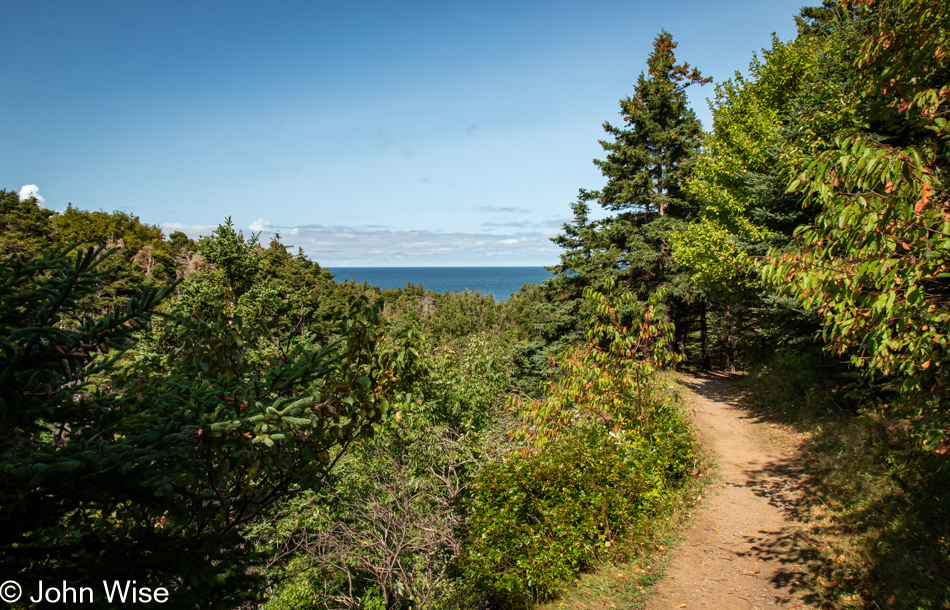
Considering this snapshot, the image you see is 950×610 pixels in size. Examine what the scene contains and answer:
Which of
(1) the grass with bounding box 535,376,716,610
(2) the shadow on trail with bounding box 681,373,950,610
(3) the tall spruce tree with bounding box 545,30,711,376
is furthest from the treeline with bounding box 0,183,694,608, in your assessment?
(3) the tall spruce tree with bounding box 545,30,711,376

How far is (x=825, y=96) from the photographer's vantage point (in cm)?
1171

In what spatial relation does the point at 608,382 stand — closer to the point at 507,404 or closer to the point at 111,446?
the point at 507,404

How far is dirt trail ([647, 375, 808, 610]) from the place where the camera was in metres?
5.77

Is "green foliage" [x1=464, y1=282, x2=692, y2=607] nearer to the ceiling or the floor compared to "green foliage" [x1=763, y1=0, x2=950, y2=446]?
nearer to the floor

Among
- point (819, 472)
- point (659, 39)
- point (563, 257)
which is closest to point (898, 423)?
point (819, 472)

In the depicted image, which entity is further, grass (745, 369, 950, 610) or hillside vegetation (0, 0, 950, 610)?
grass (745, 369, 950, 610)

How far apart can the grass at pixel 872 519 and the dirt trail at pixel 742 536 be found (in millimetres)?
261

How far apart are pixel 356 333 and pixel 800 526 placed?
7.56m

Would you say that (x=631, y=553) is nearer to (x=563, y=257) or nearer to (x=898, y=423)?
(x=898, y=423)

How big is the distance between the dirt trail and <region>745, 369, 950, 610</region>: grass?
26 centimetres

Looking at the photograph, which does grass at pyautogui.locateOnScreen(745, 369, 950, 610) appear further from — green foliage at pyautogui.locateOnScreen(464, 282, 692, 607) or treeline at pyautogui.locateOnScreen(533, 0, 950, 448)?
green foliage at pyautogui.locateOnScreen(464, 282, 692, 607)

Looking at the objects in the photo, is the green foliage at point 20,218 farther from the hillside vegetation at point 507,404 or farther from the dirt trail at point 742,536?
the dirt trail at point 742,536

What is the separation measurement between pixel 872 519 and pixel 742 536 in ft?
5.55

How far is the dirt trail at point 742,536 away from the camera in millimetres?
5766
